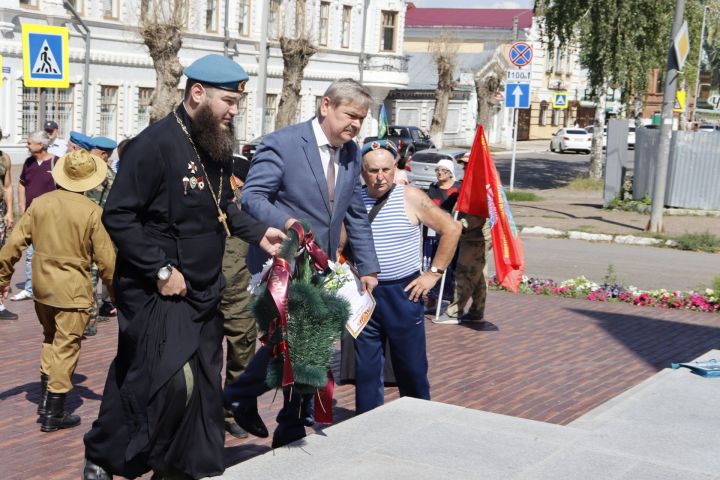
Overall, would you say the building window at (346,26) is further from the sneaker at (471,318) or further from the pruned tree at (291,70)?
the sneaker at (471,318)

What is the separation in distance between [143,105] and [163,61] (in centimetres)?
640

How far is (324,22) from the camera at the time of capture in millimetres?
50406

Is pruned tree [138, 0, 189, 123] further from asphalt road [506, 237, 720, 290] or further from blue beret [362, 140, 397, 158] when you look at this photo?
blue beret [362, 140, 397, 158]

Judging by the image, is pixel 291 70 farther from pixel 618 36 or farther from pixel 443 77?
pixel 443 77

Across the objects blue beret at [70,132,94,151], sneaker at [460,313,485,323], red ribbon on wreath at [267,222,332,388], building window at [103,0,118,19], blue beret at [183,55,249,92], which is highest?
building window at [103,0,118,19]

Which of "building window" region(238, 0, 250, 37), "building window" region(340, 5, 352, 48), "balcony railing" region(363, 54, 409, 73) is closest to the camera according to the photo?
"building window" region(238, 0, 250, 37)

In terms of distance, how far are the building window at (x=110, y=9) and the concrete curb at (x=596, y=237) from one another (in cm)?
2073

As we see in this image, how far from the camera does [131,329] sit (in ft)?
15.0

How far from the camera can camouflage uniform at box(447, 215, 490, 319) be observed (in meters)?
11.4

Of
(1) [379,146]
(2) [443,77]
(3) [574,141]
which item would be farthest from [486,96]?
(1) [379,146]

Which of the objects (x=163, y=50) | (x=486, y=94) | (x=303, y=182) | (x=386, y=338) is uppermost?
(x=163, y=50)

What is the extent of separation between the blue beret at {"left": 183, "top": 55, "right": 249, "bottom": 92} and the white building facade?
21.2m

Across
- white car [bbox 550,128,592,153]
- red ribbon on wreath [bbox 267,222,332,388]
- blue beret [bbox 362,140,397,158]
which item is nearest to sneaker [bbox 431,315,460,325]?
blue beret [bbox 362,140,397,158]

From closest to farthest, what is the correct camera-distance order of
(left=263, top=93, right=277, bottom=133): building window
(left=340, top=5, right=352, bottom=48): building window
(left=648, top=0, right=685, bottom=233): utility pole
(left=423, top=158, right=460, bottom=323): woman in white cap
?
(left=423, top=158, right=460, bottom=323): woman in white cap, (left=648, top=0, right=685, bottom=233): utility pole, (left=263, top=93, right=277, bottom=133): building window, (left=340, top=5, right=352, bottom=48): building window
